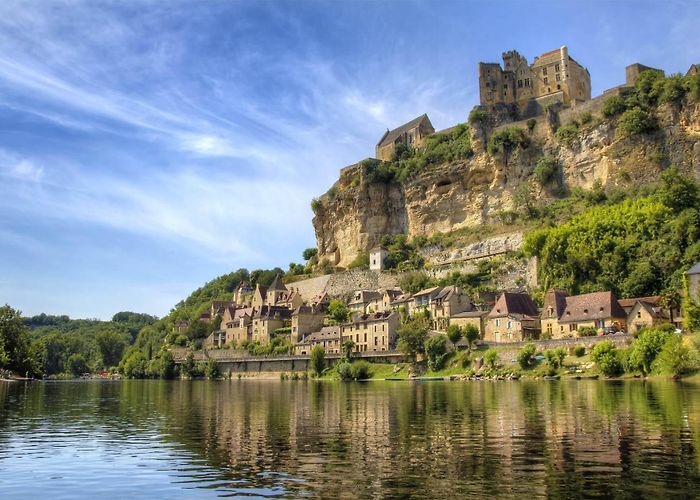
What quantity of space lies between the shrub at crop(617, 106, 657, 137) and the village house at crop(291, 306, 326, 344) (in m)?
46.5

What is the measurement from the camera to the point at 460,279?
86312 mm

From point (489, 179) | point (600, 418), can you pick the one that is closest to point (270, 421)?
point (600, 418)

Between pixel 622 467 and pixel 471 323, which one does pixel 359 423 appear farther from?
pixel 471 323

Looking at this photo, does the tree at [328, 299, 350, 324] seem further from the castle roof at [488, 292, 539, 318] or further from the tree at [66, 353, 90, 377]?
the tree at [66, 353, 90, 377]

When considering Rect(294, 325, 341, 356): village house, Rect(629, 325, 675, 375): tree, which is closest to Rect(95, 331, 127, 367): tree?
Rect(294, 325, 341, 356): village house

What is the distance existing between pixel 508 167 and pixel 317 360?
1630 inches

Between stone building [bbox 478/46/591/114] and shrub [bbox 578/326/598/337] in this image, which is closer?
shrub [bbox 578/326/598/337]

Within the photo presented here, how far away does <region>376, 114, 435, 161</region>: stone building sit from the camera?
121 metres

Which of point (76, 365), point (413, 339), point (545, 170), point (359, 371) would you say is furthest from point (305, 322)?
point (76, 365)

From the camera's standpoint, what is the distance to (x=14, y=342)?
8694 centimetres

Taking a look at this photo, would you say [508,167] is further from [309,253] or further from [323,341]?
[309,253]

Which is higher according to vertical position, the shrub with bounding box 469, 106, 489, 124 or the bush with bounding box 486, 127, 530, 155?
the shrub with bounding box 469, 106, 489, 124

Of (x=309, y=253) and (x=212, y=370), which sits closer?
(x=212, y=370)

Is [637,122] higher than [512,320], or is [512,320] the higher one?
[637,122]
